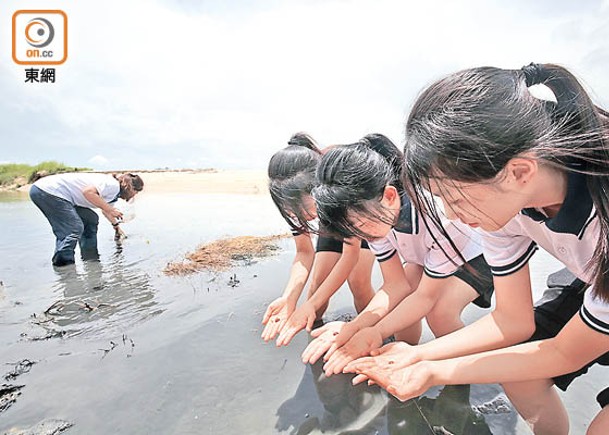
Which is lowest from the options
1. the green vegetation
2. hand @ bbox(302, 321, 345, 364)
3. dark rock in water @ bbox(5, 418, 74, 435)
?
the green vegetation

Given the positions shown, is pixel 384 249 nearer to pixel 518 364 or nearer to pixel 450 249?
pixel 450 249

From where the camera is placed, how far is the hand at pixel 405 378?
1214 mm

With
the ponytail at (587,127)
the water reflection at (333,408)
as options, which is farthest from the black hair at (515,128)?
the water reflection at (333,408)

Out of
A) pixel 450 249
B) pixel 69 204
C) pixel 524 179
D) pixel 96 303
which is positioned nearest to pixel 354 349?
pixel 450 249

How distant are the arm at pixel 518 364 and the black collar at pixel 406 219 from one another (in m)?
0.68

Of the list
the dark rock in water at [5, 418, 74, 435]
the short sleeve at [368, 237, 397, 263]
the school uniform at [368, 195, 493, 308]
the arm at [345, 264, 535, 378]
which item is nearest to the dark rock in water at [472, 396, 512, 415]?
the arm at [345, 264, 535, 378]

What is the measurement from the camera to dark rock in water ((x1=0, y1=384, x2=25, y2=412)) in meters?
1.55

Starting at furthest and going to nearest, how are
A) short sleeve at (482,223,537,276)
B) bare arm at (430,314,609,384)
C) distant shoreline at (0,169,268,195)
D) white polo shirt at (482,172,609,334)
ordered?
distant shoreline at (0,169,268,195) → short sleeve at (482,223,537,276) → bare arm at (430,314,609,384) → white polo shirt at (482,172,609,334)

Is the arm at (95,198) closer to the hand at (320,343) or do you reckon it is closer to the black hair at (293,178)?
the black hair at (293,178)

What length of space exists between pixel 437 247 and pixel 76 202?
4.53 m

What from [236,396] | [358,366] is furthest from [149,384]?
[358,366]

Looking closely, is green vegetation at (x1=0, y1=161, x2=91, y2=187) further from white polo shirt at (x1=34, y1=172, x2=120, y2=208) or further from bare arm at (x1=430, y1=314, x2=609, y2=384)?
bare arm at (x1=430, y1=314, x2=609, y2=384)

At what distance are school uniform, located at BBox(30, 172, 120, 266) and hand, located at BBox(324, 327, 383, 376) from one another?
3.66 m

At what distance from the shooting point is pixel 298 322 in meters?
1.91
